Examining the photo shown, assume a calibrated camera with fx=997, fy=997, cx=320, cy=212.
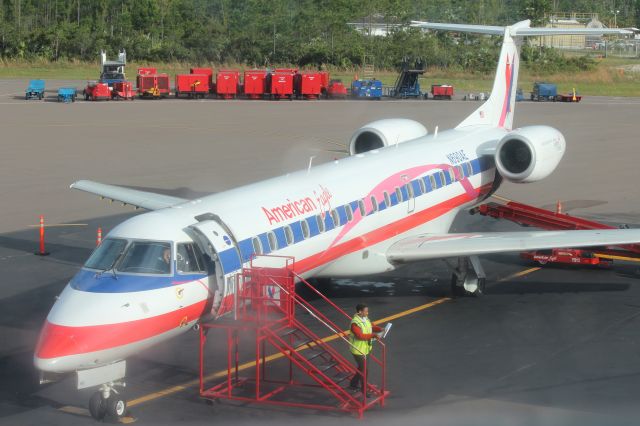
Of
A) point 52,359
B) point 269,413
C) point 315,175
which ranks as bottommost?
point 269,413

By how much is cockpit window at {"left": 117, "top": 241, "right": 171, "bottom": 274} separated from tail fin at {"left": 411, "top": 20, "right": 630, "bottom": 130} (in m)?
14.7

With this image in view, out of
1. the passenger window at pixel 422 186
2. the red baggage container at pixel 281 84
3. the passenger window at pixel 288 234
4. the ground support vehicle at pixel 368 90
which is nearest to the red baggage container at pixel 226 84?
the red baggage container at pixel 281 84

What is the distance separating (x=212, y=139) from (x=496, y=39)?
201 feet

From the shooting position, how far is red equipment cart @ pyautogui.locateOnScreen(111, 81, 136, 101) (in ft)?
237

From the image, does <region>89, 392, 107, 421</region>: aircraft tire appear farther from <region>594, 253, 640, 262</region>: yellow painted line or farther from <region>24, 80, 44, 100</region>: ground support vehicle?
<region>24, 80, 44, 100</region>: ground support vehicle

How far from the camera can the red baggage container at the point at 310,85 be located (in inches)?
2972

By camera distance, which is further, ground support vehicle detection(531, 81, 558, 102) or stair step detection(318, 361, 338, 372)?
ground support vehicle detection(531, 81, 558, 102)

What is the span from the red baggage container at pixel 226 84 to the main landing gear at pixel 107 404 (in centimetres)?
6157

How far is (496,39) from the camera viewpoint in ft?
348

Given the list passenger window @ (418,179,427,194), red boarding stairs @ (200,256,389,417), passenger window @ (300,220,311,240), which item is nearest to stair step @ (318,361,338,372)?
red boarding stairs @ (200,256,389,417)

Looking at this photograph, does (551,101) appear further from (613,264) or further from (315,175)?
(315,175)

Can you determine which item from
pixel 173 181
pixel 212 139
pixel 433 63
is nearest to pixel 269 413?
pixel 173 181

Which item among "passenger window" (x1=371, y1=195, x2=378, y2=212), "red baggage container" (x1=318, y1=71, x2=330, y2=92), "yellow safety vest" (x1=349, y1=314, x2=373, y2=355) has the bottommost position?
"yellow safety vest" (x1=349, y1=314, x2=373, y2=355)

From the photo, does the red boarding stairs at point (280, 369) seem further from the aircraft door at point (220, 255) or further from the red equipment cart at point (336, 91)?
the red equipment cart at point (336, 91)
